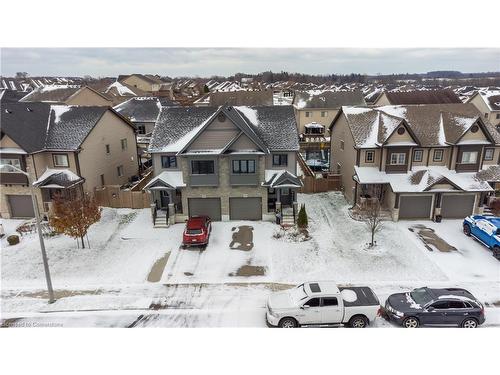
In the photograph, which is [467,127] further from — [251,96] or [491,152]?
[251,96]

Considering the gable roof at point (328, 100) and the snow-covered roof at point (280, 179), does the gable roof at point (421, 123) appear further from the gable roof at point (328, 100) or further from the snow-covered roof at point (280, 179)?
the gable roof at point (328, 100)

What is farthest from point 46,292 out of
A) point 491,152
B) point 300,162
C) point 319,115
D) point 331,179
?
point 319,115

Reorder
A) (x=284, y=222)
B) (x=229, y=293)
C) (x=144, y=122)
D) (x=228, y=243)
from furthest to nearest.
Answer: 1. (x=144, y=122)
2. (x=284, y=222)
3. (x=228, y=243)
4. (x=229, y=293)

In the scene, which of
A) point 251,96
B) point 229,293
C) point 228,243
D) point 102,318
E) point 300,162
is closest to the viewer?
point 102,318

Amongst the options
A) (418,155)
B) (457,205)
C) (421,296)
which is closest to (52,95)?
(418,155)

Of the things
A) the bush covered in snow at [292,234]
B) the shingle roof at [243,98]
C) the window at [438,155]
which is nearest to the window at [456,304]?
the bush covered in snow at [292,234]

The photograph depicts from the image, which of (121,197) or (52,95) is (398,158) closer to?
(121,197)

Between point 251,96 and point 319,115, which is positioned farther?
point 251,96

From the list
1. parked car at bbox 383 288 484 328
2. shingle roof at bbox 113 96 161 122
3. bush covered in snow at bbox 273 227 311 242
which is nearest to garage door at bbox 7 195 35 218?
bush covered in snow at bbox 273 227 311 242
